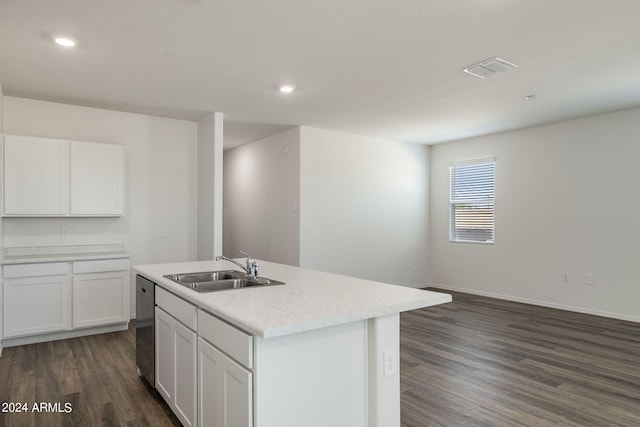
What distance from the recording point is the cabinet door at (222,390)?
152cm

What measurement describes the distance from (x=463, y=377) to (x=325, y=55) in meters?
2.69

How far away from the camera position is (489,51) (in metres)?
3.01

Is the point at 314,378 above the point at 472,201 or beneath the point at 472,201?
beneath

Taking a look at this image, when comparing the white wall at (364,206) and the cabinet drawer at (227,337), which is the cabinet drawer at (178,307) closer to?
the cabinet drawer at (227,337)

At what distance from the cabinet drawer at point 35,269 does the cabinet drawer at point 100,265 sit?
0.10 meters

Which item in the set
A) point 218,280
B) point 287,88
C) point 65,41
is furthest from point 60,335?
point 287,88

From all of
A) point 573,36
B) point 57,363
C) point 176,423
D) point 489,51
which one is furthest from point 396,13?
Answer: point 57,363

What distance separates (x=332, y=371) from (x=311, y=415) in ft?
0.62

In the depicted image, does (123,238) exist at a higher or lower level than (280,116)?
lower

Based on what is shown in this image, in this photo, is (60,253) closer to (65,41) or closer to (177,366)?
(65,41)

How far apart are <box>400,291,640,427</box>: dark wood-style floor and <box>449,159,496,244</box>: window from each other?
1.70 metres

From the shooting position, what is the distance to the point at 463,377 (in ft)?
9.77

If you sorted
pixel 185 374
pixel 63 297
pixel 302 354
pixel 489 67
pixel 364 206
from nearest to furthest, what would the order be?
pixel 302 354, pixel 185 374, pixel 489 67, pixel 63 297, pixel 364 206

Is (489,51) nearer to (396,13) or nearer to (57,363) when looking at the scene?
(396,13)
